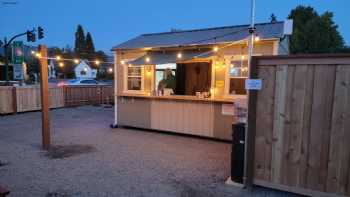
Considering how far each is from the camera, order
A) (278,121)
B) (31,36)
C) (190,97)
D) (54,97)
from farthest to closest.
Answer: (31,36) → (54,97) → (190,97) → (278,121)

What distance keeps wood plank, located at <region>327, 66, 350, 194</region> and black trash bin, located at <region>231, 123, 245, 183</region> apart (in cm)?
111

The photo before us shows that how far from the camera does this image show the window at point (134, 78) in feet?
24.2

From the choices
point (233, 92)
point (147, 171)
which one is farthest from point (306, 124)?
point (233, 92)

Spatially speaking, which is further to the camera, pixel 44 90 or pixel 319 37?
pixel 319 37

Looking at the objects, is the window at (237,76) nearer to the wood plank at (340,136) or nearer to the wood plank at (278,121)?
the wood plank at (278,121)

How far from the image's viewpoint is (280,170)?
3.24 m

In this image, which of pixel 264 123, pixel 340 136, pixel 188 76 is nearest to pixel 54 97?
pixel 188 76

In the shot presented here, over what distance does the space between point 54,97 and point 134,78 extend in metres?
6.35

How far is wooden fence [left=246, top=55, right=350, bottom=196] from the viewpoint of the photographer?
113 inches

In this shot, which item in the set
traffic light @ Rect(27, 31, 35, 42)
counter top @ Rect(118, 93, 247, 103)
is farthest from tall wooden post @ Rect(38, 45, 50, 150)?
traffic light @ Rect(27, 31, 35, 42)

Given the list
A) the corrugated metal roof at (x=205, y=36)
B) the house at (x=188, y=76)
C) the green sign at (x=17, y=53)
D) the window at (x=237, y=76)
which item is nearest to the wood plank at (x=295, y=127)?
the house at (x=188, y=76)

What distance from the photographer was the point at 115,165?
4371 millimetres

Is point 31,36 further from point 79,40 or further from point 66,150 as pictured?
point 79,40

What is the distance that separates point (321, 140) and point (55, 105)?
38.6 ft
